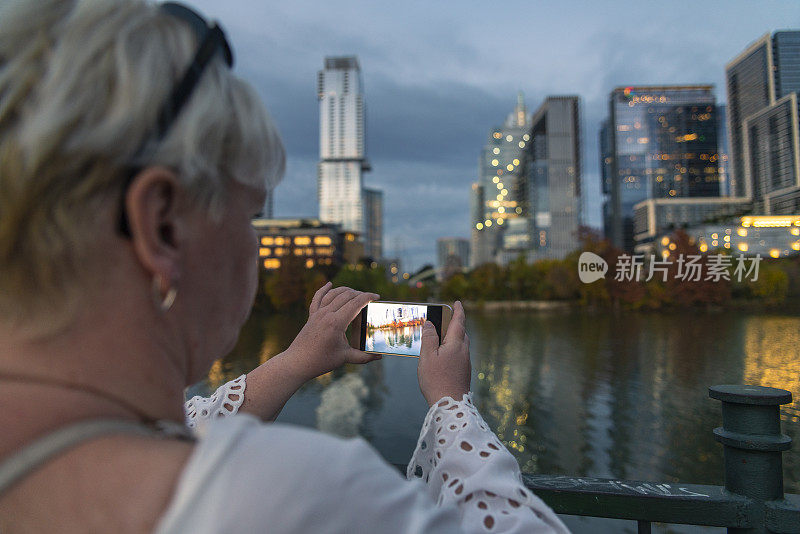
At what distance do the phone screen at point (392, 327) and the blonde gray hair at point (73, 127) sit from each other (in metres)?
0.66

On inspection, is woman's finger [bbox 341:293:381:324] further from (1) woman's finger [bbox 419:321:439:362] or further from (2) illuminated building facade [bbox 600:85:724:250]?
(2) illuminated building facade [bbox 600:85:724:250]

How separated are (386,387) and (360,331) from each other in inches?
584

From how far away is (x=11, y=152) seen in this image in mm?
432

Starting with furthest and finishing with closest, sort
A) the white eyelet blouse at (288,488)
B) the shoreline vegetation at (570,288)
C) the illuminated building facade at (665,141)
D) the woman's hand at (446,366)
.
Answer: the illuminated building facade at (665,141), the shoreline vegetation at (570,288), the woman's hand at (446,366), the white eyelet blouse at (288,488)

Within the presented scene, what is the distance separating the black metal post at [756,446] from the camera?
1094mm

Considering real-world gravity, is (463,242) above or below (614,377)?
above

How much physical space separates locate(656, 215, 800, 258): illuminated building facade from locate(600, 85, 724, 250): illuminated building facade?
48.7 metres

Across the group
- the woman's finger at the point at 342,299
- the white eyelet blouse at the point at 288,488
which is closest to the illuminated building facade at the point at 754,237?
the woman's finger at the point at 342,299

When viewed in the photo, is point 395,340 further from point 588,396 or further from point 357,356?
point 588,396

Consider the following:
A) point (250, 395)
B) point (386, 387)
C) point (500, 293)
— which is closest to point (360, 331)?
point (250, 395)

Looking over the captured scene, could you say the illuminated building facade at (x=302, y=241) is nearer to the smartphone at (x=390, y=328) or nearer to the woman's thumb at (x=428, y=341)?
the smartphone at (x=390, y=328)

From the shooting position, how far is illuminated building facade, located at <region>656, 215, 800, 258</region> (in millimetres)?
50191

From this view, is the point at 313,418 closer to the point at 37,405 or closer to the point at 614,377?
the point at 614,377

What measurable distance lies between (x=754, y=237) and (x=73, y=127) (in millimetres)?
67748
